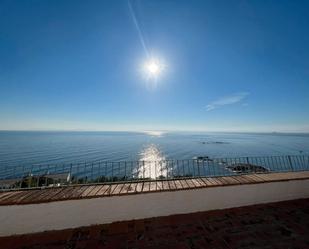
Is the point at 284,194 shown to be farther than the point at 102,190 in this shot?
Yes

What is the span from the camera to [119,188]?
327cm

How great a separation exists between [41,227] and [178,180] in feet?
9.17

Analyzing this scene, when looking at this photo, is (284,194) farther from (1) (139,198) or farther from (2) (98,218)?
(2) (98,218)

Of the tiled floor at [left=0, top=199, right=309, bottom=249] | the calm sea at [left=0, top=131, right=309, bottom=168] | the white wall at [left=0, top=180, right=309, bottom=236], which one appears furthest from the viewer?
the calm sea at [left=0, top=131, right=309, bottom=168]

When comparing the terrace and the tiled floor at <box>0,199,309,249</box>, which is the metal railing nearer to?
the terrace

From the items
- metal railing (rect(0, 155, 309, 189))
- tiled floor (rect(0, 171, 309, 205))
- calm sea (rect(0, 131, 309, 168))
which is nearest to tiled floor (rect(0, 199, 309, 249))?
tiled floor (rect(0, 171, 309, 205))

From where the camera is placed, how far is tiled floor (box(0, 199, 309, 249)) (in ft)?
8.00

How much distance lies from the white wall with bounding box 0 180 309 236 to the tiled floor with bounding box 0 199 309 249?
0.41ft

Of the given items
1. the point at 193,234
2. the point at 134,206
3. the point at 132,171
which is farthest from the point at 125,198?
the point at 193,234

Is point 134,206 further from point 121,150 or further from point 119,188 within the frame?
point 121,150

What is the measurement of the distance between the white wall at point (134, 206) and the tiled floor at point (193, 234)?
0.41 ft

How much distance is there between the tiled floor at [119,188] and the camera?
2.81 metres

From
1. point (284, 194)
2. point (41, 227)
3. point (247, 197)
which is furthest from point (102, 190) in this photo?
point (284, 194)

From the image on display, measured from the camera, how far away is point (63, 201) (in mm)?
2809
